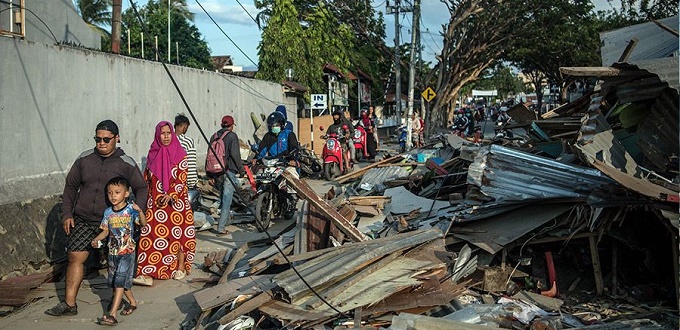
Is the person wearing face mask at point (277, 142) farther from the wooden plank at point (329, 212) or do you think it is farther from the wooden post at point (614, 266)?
the wooden post at point (614, 266)

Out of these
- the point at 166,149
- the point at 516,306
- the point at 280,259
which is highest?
the point at 166,149

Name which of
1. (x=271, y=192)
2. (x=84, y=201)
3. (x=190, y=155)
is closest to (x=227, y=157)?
Result: (x=190, y=155)

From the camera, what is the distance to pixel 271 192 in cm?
1019

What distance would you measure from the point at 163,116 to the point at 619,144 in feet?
32.5

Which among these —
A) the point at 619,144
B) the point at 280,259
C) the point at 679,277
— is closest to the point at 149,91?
the point at 280,259

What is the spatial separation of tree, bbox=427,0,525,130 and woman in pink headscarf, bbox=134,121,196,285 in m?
24.9

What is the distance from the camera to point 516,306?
592 cm

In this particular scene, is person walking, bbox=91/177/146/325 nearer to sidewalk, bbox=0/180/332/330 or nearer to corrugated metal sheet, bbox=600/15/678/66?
sidewalk, bbox=0/180/332/330

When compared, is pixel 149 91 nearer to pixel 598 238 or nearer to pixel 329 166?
pixel 329 166

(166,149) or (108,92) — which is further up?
(108,92)

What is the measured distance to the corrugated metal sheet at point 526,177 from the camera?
262 inches

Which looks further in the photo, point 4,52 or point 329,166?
point 329,166

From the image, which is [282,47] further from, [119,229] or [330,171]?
[119,229]

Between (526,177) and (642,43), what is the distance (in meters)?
5.15
